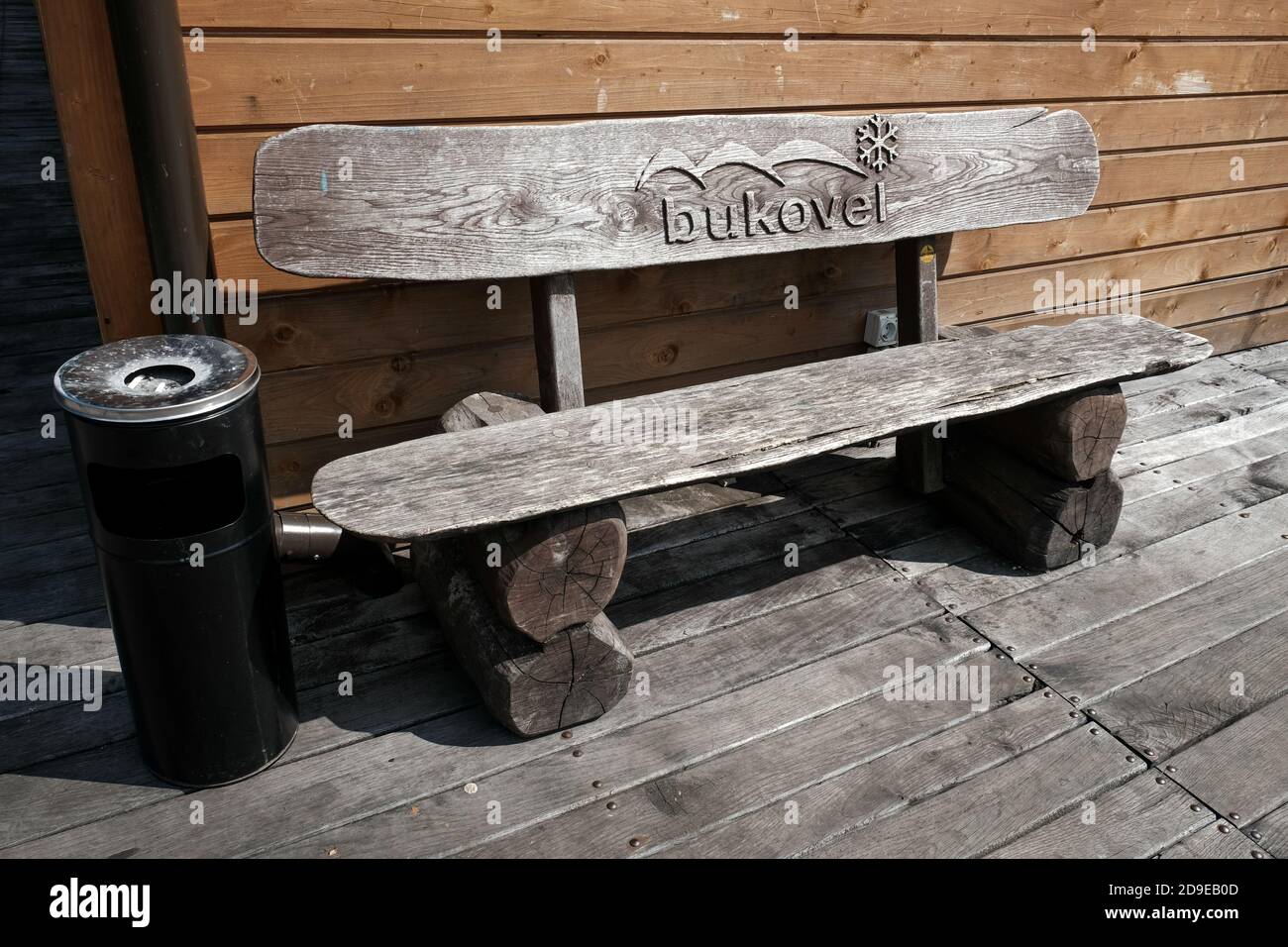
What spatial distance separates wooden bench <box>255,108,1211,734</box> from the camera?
247 cm

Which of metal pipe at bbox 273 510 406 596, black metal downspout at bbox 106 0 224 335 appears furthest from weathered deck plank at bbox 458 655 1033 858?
black metal downspout at bbox 106 0 224 335

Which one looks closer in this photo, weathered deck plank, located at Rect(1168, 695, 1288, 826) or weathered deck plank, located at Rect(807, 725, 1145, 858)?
weathered deck plank, located at Rect(807, 725, 1145, 858)

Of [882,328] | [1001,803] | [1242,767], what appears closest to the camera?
[1001,803]

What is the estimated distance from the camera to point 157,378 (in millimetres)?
2227

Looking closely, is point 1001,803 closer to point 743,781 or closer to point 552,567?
point 743,781

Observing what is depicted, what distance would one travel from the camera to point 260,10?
105 inches

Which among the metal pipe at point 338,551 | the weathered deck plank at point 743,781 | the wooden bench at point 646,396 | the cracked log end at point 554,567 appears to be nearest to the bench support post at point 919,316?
the wooden bench at point 646,396

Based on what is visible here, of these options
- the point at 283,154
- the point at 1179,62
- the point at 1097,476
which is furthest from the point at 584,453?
the point at 1179,62

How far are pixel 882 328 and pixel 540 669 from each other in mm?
2179

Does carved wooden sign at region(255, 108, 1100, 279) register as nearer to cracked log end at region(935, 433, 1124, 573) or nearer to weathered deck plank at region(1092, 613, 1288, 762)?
cracked log end at region(935, 433, 1124, 573)

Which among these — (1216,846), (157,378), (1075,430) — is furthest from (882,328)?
(157,378)

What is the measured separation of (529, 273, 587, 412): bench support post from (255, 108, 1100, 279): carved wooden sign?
0.08 m

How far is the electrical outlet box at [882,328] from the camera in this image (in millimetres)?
4070

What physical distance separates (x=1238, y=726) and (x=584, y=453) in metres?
1.77
